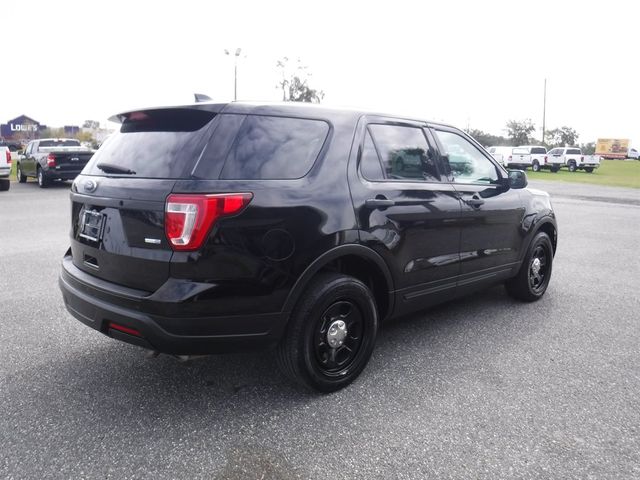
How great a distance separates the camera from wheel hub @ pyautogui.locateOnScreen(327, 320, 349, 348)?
329 cm

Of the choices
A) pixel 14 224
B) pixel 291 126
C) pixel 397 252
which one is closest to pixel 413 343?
pixel 397 252

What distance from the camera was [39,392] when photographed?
10.8 ft

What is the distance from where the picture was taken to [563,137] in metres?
95.5

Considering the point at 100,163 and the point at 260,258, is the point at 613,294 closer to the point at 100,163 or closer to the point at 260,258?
the point at 260,258

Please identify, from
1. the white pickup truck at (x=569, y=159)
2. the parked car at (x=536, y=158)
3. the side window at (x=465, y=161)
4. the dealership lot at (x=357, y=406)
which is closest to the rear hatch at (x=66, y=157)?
the dealership lot at (x=357, y=406)

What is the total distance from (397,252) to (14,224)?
30.2 feet

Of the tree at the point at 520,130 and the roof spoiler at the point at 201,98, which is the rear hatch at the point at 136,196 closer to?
the roof spoiler at the point at 201,98

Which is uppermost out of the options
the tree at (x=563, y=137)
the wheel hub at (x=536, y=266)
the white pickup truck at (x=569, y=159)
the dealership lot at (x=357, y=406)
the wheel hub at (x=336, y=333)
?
the tree at (x=563, y=137)

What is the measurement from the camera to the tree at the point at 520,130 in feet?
287

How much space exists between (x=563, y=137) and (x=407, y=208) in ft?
338

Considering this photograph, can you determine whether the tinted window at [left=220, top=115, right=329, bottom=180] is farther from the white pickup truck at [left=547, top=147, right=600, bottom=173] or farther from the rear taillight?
the white pickup truck at [left=547, top=147, right=600, bottom=173]

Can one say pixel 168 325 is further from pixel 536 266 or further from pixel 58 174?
pixel 58 174

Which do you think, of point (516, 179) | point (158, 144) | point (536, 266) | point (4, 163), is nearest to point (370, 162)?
point (158, 144)

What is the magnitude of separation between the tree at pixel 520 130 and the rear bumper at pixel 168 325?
304 feet
